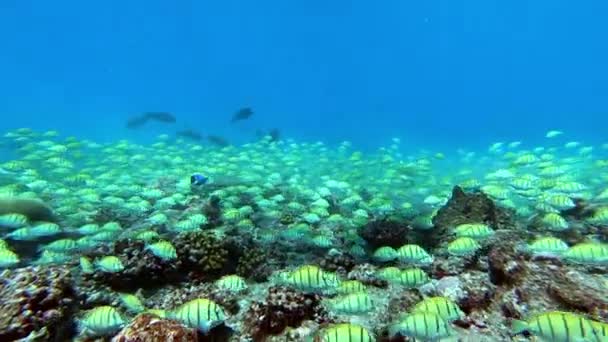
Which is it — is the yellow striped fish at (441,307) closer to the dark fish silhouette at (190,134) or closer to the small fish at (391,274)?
the small fish at (391,274)

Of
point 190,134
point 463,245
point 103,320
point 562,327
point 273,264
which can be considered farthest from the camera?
point 190,134

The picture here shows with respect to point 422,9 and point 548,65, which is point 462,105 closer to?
point 548,65

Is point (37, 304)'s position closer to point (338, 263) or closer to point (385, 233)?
point (338, 263)

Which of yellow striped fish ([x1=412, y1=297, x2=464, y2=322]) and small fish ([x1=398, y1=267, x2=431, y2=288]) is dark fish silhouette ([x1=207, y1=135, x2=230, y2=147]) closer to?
small fish ([x1=398, y1=267, x2=431, y2=288])

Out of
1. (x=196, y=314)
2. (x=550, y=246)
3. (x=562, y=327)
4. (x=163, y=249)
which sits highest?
(x=163, y=249)

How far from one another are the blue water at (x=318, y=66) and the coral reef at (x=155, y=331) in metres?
67.1

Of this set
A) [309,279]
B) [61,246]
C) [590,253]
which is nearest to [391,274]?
[309,279]

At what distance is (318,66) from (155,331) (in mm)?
112261

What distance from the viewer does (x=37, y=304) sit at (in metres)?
5.17

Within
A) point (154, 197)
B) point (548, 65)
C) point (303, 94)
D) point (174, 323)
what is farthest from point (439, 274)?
point (548, 65)

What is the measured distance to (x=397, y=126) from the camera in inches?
4021

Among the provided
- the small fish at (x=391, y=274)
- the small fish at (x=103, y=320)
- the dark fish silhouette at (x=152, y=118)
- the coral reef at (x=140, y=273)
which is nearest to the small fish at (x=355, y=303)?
the small fish at (x=391, y=274)

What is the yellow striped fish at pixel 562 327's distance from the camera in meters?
3.63

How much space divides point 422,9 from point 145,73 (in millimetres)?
79621
